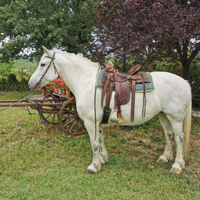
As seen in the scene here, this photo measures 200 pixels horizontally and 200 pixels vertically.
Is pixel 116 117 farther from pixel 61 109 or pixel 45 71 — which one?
pixel 61 109

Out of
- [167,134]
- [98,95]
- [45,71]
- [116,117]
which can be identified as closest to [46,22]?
[45,71]

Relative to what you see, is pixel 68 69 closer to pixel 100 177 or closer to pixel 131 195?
pixel 100 177

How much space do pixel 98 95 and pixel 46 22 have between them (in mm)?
9447

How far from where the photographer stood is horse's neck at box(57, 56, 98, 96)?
109 inches

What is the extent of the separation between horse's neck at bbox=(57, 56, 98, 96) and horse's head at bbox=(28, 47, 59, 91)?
0.17 metres

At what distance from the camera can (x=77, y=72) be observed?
9.22ft

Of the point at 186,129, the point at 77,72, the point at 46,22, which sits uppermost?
the point at 46,22

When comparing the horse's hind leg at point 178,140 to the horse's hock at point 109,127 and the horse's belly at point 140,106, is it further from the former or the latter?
the horse's hock at point 109,127

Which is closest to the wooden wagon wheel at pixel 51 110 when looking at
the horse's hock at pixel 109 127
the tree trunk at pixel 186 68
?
the horse's hock at pixel 109 127

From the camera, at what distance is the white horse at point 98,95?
2660mm

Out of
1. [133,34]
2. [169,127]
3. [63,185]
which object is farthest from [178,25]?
[63,185]

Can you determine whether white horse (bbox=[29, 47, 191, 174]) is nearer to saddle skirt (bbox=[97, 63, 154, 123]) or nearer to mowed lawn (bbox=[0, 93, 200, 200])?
saddle skirt (bbox=[97, 63, 154, 123])

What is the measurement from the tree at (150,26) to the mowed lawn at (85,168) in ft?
8.08

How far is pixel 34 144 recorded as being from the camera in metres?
4.03
